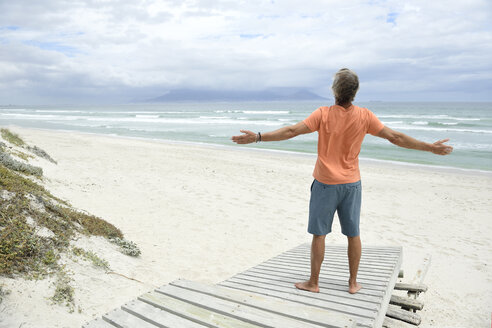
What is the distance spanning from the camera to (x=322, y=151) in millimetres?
3223

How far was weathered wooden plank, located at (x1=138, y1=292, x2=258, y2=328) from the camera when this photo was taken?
8.48 feet

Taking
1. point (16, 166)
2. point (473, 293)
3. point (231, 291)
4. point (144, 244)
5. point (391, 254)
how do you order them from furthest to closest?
point (16, 166) → point (144, 244) → point (473, 293) → point (391, 254) → point (231, 291)

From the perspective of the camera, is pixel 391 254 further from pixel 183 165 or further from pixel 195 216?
pixel 183 165

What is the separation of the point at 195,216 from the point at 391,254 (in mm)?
4607

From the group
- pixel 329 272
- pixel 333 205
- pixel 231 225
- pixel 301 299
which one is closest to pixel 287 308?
pixel 301 299

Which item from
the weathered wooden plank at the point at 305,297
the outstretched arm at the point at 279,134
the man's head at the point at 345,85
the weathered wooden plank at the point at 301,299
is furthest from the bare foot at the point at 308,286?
the man's head at the point at 345,85

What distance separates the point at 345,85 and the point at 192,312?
225 centimetres

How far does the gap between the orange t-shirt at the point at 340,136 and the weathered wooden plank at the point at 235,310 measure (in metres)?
1.21

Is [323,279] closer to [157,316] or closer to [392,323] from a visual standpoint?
[392,323]

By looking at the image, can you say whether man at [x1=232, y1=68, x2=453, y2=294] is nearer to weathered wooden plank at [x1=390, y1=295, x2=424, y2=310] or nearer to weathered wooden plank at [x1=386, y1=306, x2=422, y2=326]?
weathered wooden plank at [x1=386, y1=306, x2=422, y2=326]

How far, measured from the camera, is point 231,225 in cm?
791

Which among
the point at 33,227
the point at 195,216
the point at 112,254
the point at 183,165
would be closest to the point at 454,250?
the point at 195,216

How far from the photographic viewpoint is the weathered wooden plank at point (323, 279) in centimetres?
353

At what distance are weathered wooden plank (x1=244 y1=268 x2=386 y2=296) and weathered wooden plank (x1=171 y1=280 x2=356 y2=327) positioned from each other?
2.98 ft
